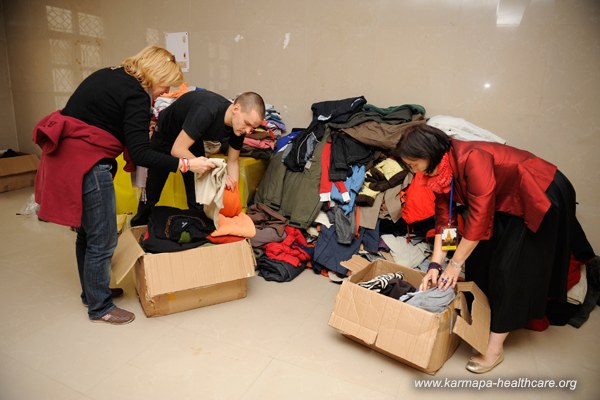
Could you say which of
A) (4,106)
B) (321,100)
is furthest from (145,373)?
(4,106)

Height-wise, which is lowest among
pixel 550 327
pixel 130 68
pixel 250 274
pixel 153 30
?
pixel 550 327

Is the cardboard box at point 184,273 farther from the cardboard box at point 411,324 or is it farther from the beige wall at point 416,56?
the beige wall at point 416,56

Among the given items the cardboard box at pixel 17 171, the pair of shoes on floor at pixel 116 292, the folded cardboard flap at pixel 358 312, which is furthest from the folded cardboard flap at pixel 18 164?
the folded cardboard flap at pixel 358 312

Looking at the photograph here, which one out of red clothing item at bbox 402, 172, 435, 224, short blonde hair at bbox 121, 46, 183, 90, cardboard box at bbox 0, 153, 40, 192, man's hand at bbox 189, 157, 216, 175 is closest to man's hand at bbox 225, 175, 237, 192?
man's hand at bbox 189, 157, 216, 175

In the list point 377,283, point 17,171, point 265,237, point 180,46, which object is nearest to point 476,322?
point 377,283

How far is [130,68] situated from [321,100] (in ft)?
5.48

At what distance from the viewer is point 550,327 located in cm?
222

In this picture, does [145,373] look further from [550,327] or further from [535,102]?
[535,102]

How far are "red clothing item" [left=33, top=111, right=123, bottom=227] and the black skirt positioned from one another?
1.78m

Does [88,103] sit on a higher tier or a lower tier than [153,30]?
lower

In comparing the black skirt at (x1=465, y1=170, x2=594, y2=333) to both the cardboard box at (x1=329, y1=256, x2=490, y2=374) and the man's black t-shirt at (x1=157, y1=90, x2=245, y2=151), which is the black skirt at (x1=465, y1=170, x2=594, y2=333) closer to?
the cardboard box at (x1=329, y1=256, x2=490, y2=374)

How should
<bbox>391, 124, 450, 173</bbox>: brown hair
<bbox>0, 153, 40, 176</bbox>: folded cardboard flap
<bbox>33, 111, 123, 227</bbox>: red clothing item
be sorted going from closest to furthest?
<bbox>391, 124, 450, 173</bbox>: brown hair → <bbox>33, 111, 123, 227</bbox>: red clothing item → <bbox>0, 153, 40, 176</bbox>: folded cardboard flap

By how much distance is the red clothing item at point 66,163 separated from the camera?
5.87ft

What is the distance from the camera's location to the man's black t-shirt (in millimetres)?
2090
